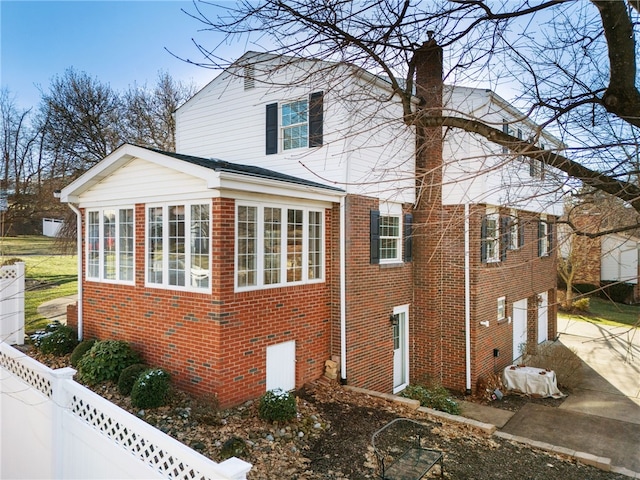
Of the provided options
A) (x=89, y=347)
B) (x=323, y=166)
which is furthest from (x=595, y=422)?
(x=89, y=347)

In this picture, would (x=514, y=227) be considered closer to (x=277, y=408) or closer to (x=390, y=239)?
(x=390, y=239)

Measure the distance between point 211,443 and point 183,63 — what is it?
506 centimetres

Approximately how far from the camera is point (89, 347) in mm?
9195

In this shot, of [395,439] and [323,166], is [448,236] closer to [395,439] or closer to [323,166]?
[323,166]

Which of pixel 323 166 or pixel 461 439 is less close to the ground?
pixel 323 166

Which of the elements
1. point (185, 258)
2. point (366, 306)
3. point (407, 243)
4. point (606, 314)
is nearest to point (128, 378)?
point (185, 258)

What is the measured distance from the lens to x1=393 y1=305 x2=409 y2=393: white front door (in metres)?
11.1

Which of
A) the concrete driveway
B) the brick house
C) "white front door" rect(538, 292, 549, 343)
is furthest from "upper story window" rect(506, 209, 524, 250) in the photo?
"white front door" rect(538, 292, 549, 343)

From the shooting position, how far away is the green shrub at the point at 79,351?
354 inches

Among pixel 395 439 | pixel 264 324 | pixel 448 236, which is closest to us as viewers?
pixel 395 439

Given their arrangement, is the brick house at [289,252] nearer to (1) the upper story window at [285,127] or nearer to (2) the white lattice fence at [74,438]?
(1) the upper story window at [285,127]

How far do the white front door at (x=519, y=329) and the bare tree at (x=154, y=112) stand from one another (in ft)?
57.2

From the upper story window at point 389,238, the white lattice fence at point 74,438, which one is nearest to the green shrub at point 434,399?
the upper story window at point 389,238

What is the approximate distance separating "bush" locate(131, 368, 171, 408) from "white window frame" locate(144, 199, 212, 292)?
1.60 m
